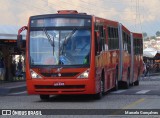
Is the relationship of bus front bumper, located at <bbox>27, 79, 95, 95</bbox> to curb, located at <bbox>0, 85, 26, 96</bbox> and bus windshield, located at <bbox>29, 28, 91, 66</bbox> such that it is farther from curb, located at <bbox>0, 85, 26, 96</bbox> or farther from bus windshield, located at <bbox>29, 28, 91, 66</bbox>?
curb, located at <bbox>0, 85, 26, 96</bbox>

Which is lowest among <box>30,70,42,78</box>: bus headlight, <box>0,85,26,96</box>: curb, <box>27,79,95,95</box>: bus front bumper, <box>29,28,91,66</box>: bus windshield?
<box>0,85,26,96</box>: curb

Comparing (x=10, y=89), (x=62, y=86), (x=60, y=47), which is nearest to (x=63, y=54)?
(x=60, y=47)

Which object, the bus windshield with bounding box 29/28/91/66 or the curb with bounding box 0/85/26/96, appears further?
the curb with bounding box 0/85/26/96

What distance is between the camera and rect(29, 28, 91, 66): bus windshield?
69.6 ft

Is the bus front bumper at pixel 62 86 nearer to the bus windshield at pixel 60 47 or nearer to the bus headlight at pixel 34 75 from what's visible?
the bus headlight at pixel 34 75

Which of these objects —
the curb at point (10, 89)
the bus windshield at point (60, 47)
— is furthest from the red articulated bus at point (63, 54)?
the curb at point (10, 89)

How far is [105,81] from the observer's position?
24188 mm

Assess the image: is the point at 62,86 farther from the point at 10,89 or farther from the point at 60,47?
the point at 10,89

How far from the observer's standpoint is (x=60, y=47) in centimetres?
2133

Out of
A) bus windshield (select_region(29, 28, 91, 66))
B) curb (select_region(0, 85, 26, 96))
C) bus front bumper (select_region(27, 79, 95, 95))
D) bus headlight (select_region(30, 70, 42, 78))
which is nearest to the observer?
bus front bumper (select_region(27, 79, 95, 95))

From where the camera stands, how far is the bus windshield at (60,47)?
2120 centimetres

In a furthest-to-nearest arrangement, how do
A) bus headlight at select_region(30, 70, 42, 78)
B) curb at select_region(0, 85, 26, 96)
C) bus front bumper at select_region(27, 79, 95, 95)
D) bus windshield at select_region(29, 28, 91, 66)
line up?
curb at select_region(0, 85, 26, 96), bus headlight at select_region(30, 70, 42, 78), bus windshield at select_region(29, 28, 91, 66), bus front bumper at select_region(27, 79, 95, 95)

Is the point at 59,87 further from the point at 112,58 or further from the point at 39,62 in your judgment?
the point at 112,58

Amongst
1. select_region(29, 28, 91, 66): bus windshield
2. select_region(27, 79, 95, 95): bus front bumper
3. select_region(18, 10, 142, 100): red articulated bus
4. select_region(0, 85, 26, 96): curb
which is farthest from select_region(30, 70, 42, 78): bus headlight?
select_region(0, 85, 26, 96): curb
